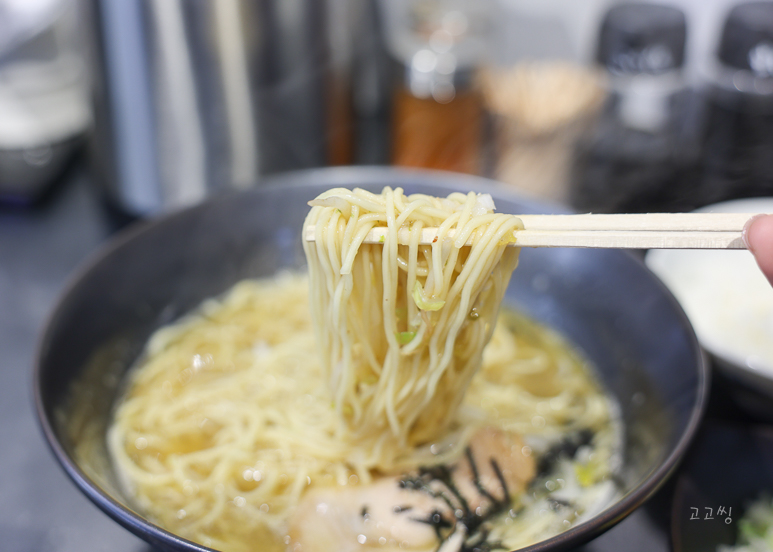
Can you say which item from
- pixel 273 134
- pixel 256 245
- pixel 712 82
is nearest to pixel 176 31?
pixel 273 134

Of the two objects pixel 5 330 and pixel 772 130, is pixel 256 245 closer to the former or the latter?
pixel 5 330

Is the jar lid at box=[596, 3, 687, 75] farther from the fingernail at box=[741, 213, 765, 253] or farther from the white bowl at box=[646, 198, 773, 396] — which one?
the fingernail at box=[741, 213, 765, 253]

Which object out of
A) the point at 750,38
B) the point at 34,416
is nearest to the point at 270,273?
the point at 34,416

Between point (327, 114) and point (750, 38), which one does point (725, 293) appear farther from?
point (327, 114)

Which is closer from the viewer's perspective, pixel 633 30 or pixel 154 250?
pixel 154 250

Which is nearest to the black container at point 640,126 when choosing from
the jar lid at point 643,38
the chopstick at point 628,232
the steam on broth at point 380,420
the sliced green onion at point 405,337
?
the jar lid at point 643,38

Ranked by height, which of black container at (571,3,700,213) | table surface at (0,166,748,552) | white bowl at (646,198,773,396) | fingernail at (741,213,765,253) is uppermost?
fingernail at (741,213,765,253)

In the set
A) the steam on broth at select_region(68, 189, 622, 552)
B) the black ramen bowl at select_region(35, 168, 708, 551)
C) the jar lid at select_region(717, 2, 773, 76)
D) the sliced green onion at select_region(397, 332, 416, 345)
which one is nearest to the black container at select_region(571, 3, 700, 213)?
the jar lid at select_region(717, 2, 773, 76)
